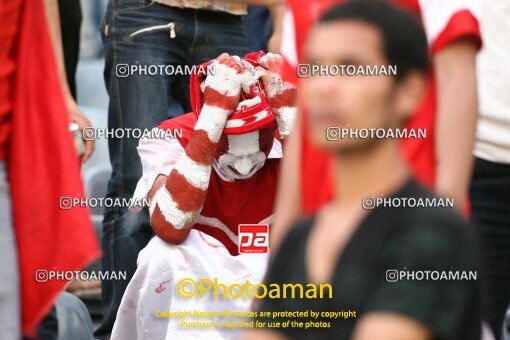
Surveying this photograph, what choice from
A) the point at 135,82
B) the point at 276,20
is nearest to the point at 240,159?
the point at 135,82

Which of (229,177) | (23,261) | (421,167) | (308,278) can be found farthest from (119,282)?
(308,278)

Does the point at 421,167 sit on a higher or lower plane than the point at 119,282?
higher

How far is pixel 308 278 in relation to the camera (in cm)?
189

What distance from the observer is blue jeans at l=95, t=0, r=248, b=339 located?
11.7 ft

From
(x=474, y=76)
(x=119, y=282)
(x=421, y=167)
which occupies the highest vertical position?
(x=474, y=76)

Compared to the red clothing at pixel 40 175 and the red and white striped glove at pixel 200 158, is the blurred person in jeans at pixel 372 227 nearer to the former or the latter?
the red clothing at pixel 40 175

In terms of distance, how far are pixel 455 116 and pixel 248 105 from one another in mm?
1213

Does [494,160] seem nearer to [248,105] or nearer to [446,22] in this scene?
[248,105]

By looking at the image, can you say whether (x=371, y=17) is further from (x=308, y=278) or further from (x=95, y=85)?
(x=95, y=85)

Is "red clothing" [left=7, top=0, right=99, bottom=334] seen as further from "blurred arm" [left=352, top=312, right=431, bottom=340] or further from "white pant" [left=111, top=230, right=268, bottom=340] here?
"blurred arm" [left=352, top=312, right=431, bottom=340]

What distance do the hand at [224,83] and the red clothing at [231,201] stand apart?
0.61ft

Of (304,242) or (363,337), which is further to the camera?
(304,242)

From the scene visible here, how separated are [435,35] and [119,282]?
5.33 feet

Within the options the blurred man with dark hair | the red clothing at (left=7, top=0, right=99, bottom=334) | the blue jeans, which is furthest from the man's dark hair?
the blue jeans
